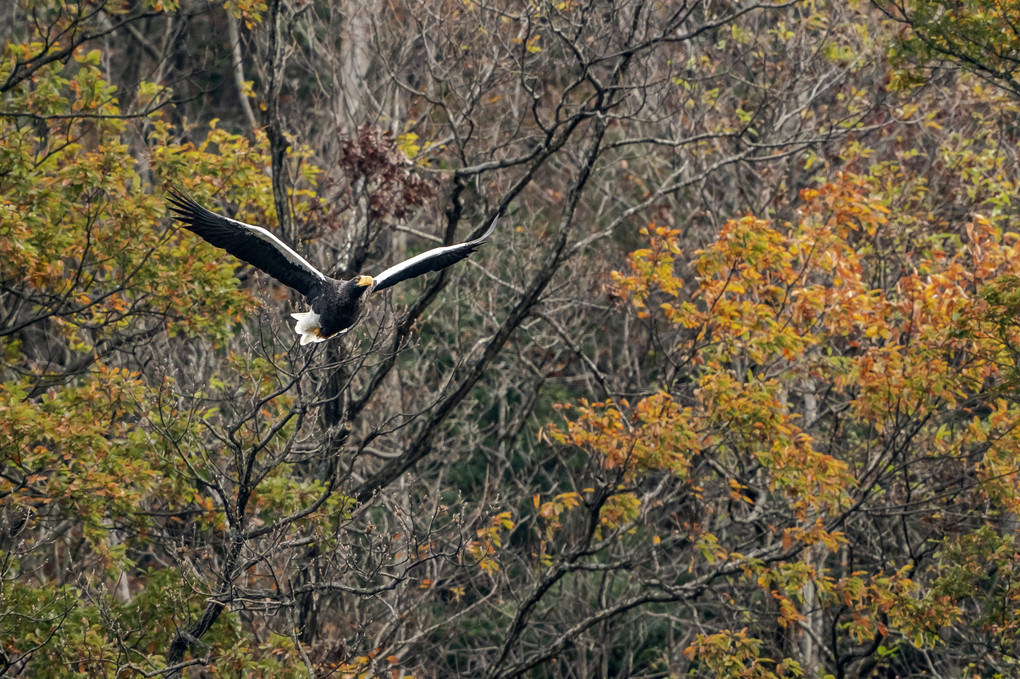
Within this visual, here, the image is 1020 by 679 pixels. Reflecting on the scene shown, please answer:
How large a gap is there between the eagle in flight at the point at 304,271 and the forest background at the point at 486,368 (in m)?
0.48

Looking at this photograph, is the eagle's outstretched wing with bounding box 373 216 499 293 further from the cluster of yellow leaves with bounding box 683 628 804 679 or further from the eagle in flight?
the cluster of yellow leaves with bounding box 683 628 804 679

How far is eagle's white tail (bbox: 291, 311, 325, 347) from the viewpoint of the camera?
24.7 feet

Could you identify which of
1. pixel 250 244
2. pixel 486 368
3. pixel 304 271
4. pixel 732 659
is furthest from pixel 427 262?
pixel 732 659

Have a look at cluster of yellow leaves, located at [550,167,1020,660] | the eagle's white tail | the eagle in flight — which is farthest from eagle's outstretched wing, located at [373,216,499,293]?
cluster of yellow leaves, located at [550,167,1020,660]

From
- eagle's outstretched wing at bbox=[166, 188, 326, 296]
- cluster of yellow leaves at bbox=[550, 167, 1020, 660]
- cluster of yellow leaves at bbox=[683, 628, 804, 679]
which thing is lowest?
cluster of yellow leaves at bbox=[683, 628, 804, 679]

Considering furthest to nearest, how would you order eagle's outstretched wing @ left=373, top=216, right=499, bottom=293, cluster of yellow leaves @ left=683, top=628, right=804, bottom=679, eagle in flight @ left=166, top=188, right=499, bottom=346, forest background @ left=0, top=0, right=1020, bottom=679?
cluster of yellow leaves @ left=683, top=628, right=804, bottom=679
eagle's outstretched wing @ left=373, top=216, right=499, bottom=293
eagle in flight @ left=166, top=188, right=499, bottom=346
forest background @ left=0, top=0, right=1020, bottom=679

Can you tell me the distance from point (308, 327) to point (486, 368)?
307 centimetres

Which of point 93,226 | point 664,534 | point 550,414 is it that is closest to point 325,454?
point 93,226

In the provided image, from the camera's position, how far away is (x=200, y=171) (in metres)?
9.62

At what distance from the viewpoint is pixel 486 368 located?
34.9 ft

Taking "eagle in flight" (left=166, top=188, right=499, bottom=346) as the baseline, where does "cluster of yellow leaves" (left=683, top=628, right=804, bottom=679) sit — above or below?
below

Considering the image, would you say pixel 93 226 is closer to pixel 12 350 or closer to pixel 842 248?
pixel 12 350

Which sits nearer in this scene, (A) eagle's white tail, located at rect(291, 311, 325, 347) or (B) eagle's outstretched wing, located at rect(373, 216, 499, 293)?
(A) eagle's white tail, located at rect(291, 311, 325, 347)

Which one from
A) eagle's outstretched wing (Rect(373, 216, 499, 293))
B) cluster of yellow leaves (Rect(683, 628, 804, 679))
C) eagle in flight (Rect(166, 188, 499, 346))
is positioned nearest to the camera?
eagle in flight (Rect(166, 188, 499, 346))
